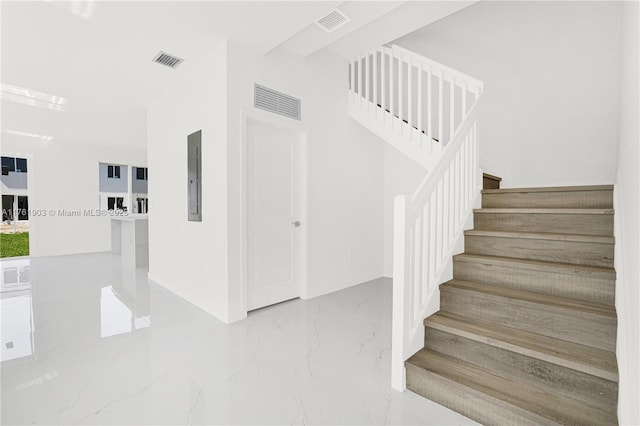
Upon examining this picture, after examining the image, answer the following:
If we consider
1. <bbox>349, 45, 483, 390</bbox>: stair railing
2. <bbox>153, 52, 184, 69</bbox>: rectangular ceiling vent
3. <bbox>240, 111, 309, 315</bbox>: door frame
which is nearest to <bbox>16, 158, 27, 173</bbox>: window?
<bbox>153, 52, 184, 69</bbox>: rectangular ceiling vent

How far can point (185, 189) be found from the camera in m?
3.68

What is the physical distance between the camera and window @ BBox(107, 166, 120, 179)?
26.1 ft

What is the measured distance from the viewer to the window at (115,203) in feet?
25.8

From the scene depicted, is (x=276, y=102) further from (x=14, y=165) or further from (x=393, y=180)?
(x=14, y=165)

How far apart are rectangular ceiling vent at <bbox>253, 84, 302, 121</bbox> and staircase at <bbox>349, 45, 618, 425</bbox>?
182 centimetres

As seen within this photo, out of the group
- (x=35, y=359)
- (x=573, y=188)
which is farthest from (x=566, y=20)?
(x=35, y=359)

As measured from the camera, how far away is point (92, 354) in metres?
2.30

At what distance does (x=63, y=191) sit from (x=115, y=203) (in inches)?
43.4

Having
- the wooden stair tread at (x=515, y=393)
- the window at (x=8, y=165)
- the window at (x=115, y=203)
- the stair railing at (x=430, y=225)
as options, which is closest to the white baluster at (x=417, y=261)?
the stair railing at (x=430, y=225)

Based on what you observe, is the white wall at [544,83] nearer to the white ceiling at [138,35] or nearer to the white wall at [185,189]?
the white ceiling at [138,35]

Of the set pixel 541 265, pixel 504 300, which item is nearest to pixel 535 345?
pixel 504 300

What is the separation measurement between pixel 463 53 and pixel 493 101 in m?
0.84

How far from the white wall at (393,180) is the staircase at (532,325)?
2097mm

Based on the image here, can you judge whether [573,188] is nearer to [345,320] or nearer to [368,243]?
[345,320]
